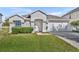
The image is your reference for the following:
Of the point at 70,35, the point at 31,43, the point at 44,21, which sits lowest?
the point at 31,43

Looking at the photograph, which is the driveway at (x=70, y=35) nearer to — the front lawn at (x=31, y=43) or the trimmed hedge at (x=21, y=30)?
the front lawn at (x=31, y=43)

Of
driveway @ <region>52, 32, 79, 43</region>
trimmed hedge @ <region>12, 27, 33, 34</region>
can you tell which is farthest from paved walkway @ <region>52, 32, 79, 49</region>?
trimmed hedge @ <region>12, 27, 33, 34</region>

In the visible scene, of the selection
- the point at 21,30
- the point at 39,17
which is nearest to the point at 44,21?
the point at 39,17

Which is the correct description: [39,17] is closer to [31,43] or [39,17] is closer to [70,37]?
[31,43]

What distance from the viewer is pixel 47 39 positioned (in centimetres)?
518

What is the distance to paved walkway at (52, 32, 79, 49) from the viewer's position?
5140mm

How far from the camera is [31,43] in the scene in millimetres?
5152

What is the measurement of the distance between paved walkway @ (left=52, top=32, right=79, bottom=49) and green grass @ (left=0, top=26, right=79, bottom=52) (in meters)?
0.06

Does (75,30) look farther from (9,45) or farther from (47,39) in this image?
(9,45)

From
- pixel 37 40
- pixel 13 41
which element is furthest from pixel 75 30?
pixel 13 41

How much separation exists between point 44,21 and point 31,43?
0.40m
